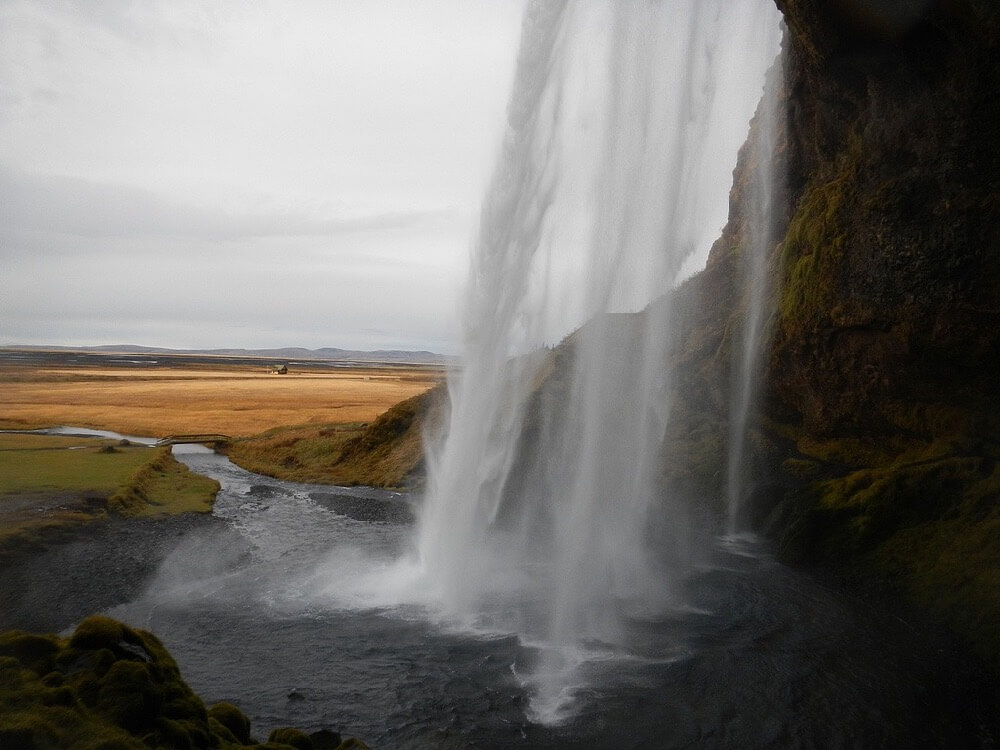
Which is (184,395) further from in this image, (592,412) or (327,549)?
(592,412)

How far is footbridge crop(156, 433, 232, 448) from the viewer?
50.9m

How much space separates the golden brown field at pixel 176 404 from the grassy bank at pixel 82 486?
1746cm

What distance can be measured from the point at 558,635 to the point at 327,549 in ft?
36.3

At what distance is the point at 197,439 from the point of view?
52438 mm

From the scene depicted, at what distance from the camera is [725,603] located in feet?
58.5

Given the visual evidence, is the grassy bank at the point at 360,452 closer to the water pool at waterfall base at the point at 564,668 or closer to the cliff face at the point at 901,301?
the water pool at waterfall base at the point at 564,668

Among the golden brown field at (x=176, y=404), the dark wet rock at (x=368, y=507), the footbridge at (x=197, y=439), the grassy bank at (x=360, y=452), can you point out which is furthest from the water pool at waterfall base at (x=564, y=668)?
the golden brown field at (x=176, y=404)

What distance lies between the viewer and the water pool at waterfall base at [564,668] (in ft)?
38.3

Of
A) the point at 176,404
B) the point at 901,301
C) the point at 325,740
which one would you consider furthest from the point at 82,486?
the point at 176,404

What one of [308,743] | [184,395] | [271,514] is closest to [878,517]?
[308,743]

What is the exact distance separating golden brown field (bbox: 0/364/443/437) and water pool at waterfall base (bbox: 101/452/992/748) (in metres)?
41.6

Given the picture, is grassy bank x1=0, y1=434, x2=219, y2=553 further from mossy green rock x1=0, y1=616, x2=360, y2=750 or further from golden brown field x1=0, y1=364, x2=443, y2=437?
golden brown field x1=0, y1=364, x2=443, y2=437

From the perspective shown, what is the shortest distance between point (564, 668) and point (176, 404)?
72.9 m

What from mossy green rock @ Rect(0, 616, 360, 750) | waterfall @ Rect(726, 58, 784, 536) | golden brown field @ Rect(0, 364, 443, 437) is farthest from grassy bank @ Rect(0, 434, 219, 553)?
waterfall @ Rect(726, 58, 784, 536)
